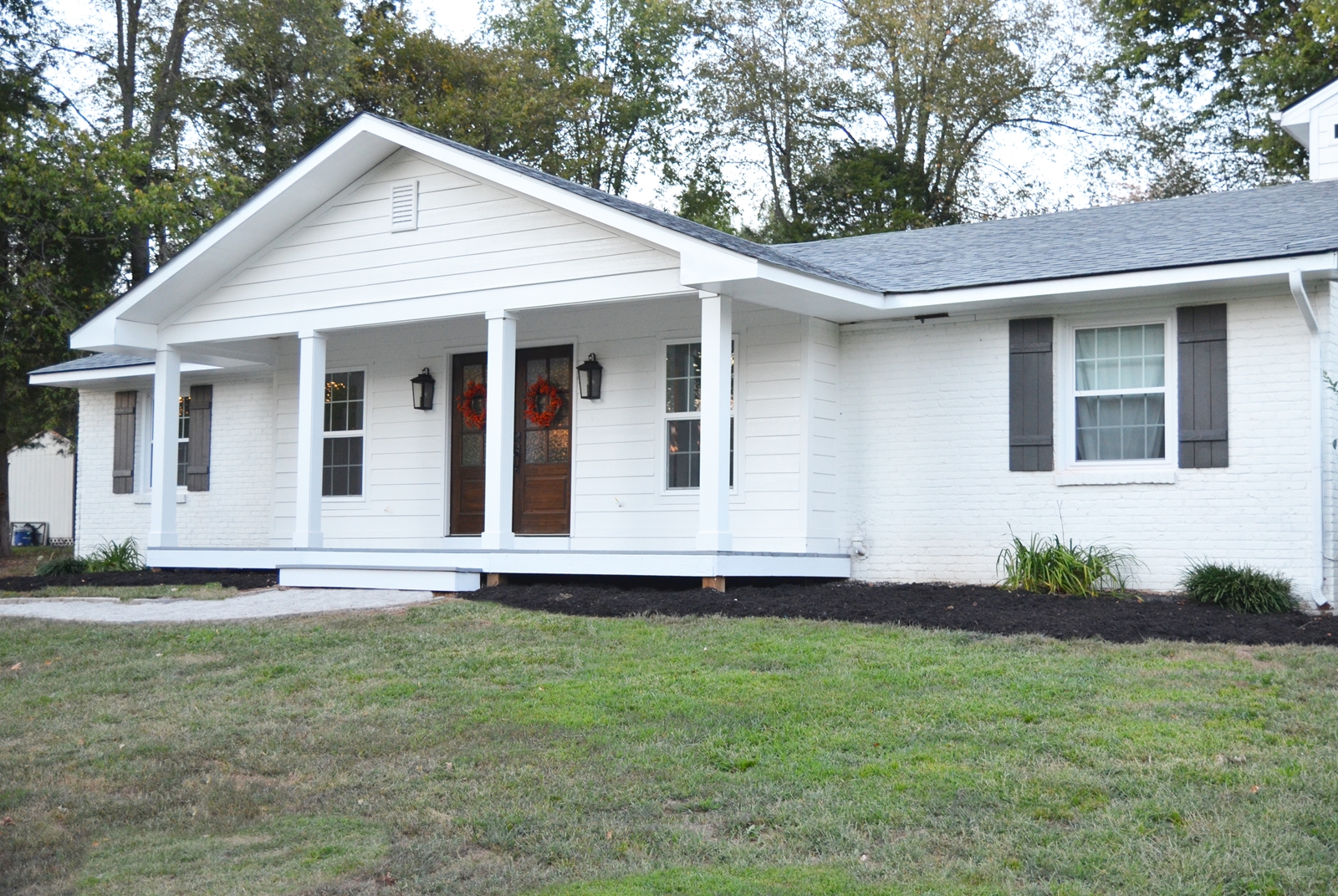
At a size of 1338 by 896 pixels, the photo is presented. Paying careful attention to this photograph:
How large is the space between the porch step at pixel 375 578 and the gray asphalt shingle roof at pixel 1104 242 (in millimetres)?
4525

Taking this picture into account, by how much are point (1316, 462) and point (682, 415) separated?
5.51 m

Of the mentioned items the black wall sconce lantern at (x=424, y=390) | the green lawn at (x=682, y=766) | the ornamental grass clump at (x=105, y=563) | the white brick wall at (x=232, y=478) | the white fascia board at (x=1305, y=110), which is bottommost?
the green lawn at (x=682, y=766)

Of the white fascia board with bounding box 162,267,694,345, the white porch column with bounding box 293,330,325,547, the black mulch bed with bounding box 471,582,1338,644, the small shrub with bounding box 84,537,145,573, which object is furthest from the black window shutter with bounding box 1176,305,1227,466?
the small shrub with bounding box 84,537,145,573

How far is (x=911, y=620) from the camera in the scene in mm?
9195

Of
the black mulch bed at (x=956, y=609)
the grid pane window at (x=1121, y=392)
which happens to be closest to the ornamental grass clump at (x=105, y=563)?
the black mulch bed at (x=956, y=609)

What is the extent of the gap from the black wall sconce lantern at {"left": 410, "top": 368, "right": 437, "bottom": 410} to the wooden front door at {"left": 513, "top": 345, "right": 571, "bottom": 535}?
1036 mm

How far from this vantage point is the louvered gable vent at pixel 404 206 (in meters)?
12.7

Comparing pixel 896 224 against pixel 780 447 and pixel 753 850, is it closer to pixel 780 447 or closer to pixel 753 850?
pixel 780 447

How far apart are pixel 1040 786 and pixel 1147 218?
29.3ft

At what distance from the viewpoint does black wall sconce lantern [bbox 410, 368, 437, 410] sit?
14.3 meters

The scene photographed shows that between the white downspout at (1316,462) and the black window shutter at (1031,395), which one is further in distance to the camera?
the black window shutter at (1031,395)

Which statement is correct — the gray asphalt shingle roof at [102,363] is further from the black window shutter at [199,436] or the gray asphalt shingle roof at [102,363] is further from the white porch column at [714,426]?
the white porch column at [714,426]

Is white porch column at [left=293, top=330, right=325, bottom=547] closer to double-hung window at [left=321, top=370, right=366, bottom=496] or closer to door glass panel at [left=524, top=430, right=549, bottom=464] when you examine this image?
double-hung window at [left=321, top=370, right=366, bottom=496]

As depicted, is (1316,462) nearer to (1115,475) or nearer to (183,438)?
(1115,475)
